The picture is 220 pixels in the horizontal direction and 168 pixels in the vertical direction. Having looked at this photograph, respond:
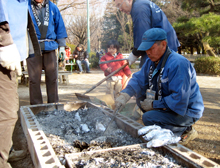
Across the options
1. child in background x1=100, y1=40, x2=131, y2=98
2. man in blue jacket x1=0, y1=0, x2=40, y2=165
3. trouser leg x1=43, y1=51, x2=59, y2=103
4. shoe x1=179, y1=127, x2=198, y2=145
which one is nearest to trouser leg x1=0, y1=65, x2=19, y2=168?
man in blue jacket x1=0, y1=0, x2=40, y2=165

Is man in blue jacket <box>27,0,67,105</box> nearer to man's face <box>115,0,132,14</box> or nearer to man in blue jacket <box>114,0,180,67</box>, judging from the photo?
man's face <box>115,0,132,14</box>

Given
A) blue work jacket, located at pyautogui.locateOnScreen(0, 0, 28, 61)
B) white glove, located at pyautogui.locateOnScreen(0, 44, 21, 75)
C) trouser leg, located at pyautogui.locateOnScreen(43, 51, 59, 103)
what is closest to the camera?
white glove, located at pyautogui.locateOnScreen(0, 44, 21, 75)

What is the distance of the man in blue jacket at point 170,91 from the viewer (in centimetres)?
209

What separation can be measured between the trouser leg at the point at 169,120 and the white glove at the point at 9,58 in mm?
1504

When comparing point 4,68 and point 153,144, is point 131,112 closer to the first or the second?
point 153,144

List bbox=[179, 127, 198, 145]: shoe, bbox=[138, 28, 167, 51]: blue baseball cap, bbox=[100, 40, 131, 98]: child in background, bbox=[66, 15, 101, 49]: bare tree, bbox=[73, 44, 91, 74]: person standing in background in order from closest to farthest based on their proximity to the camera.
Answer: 1. bbox=[138, 28, 167, 51]: blue baseball cap
2. bbox=[179, 127, 198, 145]: shoe
3. bbox=[100, 40, 131, 98]: child in background
4. bbox=[73, 44, 91, 74]: person standing in background
5. bbox=[66, 15, 101, 49]: bare tree

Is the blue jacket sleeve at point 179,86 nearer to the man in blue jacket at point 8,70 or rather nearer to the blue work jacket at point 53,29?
the man in blue jacket at point 8,70

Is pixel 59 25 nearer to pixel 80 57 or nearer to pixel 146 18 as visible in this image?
pixel 146 18

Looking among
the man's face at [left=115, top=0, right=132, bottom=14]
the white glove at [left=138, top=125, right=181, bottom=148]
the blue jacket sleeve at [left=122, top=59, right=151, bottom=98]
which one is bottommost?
the white glove at [left=138, top=125, right=181, bottom=148]

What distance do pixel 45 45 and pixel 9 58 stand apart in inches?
77.6

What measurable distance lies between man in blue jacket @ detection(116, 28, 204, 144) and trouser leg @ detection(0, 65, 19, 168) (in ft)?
4.52

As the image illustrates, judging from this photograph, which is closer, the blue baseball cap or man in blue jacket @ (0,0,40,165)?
A: man in blue jacket @ (0,0,40,165)

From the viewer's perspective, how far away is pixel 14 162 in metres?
2.15

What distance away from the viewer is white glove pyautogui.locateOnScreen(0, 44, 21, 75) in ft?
5.21
